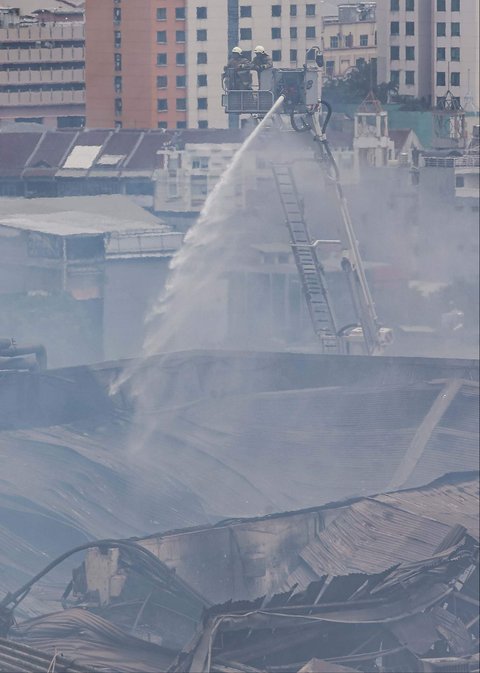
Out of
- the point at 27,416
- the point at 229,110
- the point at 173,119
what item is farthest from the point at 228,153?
the point at 27,416

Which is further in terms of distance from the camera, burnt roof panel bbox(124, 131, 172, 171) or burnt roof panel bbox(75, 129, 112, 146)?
burnt roof panel bbox(124, 131, 172, 171)

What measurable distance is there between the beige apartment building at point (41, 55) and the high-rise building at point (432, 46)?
257cm

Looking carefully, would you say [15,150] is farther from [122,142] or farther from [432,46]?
[432,46]

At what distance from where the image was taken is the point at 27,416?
30.6 ft

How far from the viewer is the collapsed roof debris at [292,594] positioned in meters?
6.00

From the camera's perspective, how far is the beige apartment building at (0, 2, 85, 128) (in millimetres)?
13605

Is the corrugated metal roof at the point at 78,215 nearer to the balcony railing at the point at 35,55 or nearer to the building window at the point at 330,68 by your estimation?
the balcony railing at the point at 35,55

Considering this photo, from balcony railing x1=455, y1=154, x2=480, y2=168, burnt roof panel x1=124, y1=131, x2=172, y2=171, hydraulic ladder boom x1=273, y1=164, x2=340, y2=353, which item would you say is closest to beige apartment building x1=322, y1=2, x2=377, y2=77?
burnt roof panel x1=124, y1=131, x2=172, y2=171

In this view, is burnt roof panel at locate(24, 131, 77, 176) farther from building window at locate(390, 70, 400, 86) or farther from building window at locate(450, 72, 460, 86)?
building window at locate(450, 72, 460, 86)

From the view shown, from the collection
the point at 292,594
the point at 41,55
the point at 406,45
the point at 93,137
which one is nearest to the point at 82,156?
the point at 93,137

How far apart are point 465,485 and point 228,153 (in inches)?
322

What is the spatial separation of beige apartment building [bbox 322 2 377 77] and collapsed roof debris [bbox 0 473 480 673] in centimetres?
833

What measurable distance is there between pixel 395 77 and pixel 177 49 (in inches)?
86.2

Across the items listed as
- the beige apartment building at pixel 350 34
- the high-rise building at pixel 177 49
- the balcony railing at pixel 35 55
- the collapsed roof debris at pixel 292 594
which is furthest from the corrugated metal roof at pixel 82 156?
the collapsed roof debris at pixel 292 594
